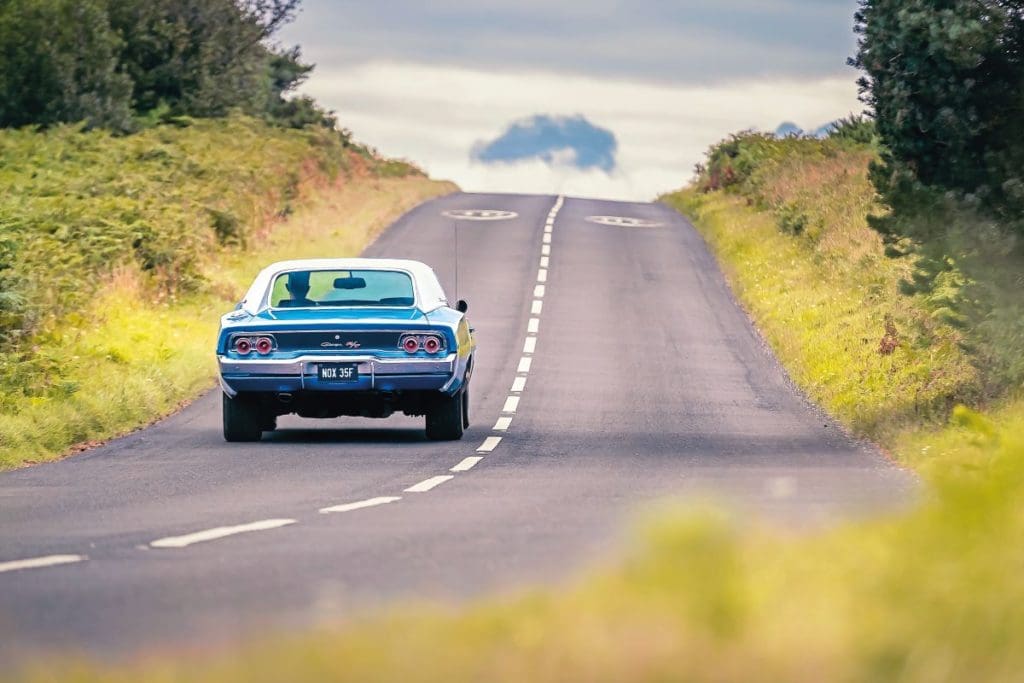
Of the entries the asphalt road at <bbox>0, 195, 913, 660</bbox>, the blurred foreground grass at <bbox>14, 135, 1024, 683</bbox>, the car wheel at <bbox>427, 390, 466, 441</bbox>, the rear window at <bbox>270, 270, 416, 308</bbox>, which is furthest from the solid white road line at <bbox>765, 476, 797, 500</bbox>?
the rear window at <bbox>270, 270, 416, 308</bbox>

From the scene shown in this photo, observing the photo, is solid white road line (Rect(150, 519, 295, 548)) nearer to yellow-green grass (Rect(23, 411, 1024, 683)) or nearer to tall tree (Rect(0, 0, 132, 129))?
yellow-green grass (Rect(23, 411, 1024, 683))

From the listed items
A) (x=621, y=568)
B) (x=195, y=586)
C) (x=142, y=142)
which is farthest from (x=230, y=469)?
(x=142, y=142)

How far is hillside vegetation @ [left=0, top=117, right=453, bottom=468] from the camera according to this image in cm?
1767

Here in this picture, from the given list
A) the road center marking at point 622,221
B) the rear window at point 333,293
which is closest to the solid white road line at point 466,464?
the rear window at point 333,293

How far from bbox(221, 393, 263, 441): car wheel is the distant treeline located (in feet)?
91.7

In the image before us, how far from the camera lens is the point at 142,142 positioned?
1515 inches

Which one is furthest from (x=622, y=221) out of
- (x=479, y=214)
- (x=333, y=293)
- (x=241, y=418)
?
(x=241, y=418)

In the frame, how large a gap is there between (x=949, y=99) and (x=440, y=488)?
6.05m

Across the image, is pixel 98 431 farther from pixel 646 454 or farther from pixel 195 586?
pixel 195 586

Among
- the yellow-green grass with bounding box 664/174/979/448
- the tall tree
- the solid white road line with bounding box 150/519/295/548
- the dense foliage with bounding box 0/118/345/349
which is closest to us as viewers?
the solid white road line with bounding box 150/519/295/548

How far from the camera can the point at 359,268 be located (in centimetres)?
1658

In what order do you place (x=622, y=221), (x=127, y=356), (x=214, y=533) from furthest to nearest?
1. (x=622, y=221)
2. (x=127, y=356)
3. (x=214, y=533)

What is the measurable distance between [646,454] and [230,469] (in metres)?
3.70

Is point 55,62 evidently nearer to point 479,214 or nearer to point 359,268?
point 479,214
